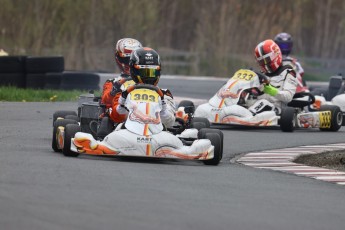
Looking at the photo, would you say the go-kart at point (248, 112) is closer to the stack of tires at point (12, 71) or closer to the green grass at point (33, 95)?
the green grass at point (33, 95)

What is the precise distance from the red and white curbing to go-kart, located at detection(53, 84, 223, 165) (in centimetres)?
75

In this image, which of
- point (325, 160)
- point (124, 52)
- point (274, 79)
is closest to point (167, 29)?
point (274, 79)

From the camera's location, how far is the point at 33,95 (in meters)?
22.7

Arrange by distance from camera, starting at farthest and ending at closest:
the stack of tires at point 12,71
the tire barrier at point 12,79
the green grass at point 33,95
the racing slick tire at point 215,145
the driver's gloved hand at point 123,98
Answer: the tire barrier at point 12,79
the stack of tires at point 12,71
the green grass at point 33,95
the driver's gloved hand at point 123,98
the racing slick tire at point 215,145

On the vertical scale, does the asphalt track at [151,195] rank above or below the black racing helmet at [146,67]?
below

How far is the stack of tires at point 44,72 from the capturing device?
23.7 m

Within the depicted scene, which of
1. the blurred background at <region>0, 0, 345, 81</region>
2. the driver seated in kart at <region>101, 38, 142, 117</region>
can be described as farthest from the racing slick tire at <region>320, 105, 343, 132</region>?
the blurred background at <region>0, 0, 345, 81</region>

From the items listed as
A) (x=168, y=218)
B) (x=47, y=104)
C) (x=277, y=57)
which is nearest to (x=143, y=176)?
(x=168, y=218)

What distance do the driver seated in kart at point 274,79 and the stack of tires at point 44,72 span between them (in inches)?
226

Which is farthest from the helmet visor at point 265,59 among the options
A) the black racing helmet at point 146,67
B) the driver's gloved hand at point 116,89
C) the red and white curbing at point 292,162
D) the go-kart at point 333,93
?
the black racing helmet at point 146,67

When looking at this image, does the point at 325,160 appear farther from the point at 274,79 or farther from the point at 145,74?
the point at 274,79

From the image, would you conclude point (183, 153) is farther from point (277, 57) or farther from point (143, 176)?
point (277, 57)

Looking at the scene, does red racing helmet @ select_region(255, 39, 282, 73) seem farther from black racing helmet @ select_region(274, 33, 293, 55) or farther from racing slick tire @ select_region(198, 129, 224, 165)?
racing slick tire @ select_region(198, 129, 224, 165)

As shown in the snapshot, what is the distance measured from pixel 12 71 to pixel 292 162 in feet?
35.8
